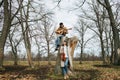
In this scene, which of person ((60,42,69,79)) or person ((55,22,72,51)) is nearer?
person ((60,42,69,79))

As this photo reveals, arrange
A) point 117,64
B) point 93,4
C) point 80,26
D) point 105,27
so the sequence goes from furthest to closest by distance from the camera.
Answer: point 80,26 < point 105,27 < point 93,4 < point 117,64

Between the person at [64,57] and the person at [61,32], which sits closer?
the person at [64,57]

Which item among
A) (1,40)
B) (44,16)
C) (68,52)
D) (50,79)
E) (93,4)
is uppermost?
(93,4)

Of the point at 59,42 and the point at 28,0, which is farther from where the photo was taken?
the point at 28,0

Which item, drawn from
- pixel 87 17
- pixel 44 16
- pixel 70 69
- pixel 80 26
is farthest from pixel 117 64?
pixel 80 26

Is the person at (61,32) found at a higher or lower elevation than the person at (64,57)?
higher

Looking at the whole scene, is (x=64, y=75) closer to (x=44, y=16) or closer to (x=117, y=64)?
(x=117, y=64)

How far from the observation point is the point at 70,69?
46.5ft

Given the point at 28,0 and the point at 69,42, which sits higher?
the point at 28,0

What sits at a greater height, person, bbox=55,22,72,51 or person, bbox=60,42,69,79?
Result: person, bbox=55,22,72,51

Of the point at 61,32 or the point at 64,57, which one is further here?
the point at 61,32

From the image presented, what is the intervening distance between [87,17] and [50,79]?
118 ft

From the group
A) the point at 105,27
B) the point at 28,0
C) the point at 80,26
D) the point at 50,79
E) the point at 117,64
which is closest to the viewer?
the point at 50,79

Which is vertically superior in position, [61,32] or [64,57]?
[61,32]
